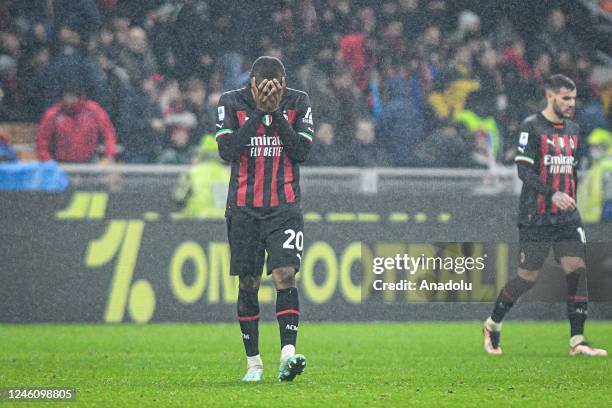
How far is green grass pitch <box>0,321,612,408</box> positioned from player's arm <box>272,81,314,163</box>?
1341mm

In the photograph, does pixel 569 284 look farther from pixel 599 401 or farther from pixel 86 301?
pixel 86 301

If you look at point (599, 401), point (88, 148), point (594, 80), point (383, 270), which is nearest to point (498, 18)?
point (594, 80)

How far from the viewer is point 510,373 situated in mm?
8391

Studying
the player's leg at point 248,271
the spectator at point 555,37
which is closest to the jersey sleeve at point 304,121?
the player's leg at point 248,271

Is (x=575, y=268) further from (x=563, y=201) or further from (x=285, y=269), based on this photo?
(x=285, y=269)

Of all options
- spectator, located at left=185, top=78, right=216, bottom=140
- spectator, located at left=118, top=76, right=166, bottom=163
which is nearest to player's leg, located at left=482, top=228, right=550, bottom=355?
spectator, located at left=118, top=76, right=166, bottom=163

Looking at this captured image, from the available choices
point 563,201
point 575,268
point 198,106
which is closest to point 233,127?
point 563,201

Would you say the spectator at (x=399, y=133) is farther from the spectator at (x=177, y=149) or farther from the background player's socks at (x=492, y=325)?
the background player's socks at (x=492, y=325)

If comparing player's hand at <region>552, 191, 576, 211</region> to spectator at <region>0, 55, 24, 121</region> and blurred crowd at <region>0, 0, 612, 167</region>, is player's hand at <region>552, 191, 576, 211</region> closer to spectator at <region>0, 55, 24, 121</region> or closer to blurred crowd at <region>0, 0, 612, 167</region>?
blurred crowd at <region>0, 0, 612, 167</region>

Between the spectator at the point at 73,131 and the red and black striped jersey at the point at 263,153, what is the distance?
6304 millimetres

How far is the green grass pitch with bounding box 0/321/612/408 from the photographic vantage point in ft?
22.2

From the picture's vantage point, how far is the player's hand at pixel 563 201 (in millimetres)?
9719

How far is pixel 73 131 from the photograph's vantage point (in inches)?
542

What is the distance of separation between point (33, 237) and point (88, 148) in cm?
124
